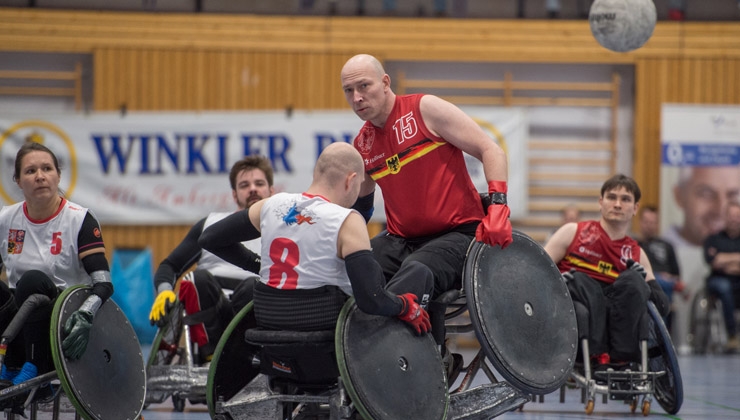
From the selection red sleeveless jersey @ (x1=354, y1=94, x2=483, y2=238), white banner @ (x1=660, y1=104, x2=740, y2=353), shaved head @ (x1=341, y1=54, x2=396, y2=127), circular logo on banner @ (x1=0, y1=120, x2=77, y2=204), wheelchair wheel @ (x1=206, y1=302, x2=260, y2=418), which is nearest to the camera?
wheelchair wheel @ (x1=206, y1=302, x2=260, y2=418)

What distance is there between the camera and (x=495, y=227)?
3.97 meters

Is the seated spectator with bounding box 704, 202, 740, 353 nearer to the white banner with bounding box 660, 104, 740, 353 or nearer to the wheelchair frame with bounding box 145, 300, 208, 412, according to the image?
the white banner with bounding box 660, 104, 740, 353

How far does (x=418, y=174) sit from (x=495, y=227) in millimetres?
435

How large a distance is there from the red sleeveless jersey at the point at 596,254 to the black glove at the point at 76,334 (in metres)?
2.85

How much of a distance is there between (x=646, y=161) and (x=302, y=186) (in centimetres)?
401

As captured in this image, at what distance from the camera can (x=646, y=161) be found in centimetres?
1130

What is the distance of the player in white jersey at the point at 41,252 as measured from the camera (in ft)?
13.7

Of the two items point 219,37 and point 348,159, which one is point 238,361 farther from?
point 219,37

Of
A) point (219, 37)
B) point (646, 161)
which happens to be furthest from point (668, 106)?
point (219, 37)

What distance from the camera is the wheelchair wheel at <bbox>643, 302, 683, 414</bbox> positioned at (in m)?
5.33

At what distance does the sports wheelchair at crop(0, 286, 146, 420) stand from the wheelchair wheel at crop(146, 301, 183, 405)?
88 cm

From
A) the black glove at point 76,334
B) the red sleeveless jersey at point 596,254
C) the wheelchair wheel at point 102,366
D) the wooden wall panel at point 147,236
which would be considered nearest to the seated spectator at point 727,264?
the red sleeveless jersey at point 596,254

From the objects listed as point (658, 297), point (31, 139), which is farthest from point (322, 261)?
point (31, 139)

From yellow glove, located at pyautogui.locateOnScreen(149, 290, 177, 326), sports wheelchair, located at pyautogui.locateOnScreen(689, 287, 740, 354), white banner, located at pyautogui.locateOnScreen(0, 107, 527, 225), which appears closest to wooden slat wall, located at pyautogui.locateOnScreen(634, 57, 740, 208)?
sports wheelchair, located at pyautogui.locateOnScreen(689, 287, 740, 354)
